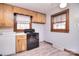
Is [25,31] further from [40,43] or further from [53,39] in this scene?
[53,39]

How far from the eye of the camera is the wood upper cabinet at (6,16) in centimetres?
204

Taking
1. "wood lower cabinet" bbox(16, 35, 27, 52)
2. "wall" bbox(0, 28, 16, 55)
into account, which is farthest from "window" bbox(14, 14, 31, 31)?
"wall" bbox(0, 28, 16, 55)

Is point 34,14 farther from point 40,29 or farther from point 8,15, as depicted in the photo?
point 8,15

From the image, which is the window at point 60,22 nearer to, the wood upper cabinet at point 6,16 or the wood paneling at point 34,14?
the wood paneling at point 34,14

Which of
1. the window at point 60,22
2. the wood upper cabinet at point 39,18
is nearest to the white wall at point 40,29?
the wood upper cabinet at point 39,18

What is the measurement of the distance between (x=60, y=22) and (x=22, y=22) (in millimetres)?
1282

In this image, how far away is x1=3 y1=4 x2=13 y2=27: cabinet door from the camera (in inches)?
82.8

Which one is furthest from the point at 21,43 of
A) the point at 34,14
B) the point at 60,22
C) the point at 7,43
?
the point at 60,22

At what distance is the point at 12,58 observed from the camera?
37 centimetres

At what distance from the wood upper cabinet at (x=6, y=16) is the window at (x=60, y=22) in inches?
58.3

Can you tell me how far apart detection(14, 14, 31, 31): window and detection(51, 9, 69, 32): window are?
0.91m

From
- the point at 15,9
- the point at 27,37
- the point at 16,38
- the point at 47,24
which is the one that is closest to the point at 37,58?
the point at 16,38

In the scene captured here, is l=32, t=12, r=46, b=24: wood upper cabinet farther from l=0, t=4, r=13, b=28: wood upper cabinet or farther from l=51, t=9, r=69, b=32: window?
l=0, t=4, r=13, b=28: wood upper cabinet

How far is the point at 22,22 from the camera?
8.54 feet
